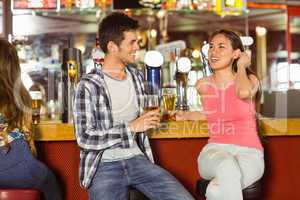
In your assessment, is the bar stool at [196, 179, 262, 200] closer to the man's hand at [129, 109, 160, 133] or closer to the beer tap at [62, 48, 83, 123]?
the man's hand at [129, 109, 160, 133]

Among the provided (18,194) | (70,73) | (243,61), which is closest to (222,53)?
(243,61)

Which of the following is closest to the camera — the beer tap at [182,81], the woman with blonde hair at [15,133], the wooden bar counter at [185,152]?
the woman with blonde hair at [15,133]

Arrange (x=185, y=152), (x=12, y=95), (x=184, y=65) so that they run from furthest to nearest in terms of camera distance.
→ (x=184, y=65) → (x=185, y=152) → (x=12, y=95)

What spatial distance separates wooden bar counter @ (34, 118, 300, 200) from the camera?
2537 millimetres

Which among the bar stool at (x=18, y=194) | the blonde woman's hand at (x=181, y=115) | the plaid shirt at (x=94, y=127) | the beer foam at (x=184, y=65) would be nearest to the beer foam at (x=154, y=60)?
the beer foam at (x=184, y=65)

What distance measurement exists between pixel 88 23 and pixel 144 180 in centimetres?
367

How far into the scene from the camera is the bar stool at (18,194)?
1.87m

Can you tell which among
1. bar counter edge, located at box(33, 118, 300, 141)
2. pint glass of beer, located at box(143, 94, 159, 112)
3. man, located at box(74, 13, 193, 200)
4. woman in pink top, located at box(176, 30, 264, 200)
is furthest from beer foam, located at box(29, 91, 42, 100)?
woman in pink top, located at box(176, 30, 264, 200)

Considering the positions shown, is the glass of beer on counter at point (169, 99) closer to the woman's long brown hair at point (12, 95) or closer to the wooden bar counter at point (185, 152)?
the wooden bar counter at point (185, 152)

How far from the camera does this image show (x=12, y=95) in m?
2.09

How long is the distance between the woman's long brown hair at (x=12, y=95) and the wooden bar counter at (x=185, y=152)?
285 mm

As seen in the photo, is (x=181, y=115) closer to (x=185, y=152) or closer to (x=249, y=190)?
(x=185, y=152)

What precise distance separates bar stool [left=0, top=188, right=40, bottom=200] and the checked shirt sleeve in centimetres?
36

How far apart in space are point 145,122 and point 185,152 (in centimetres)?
55
